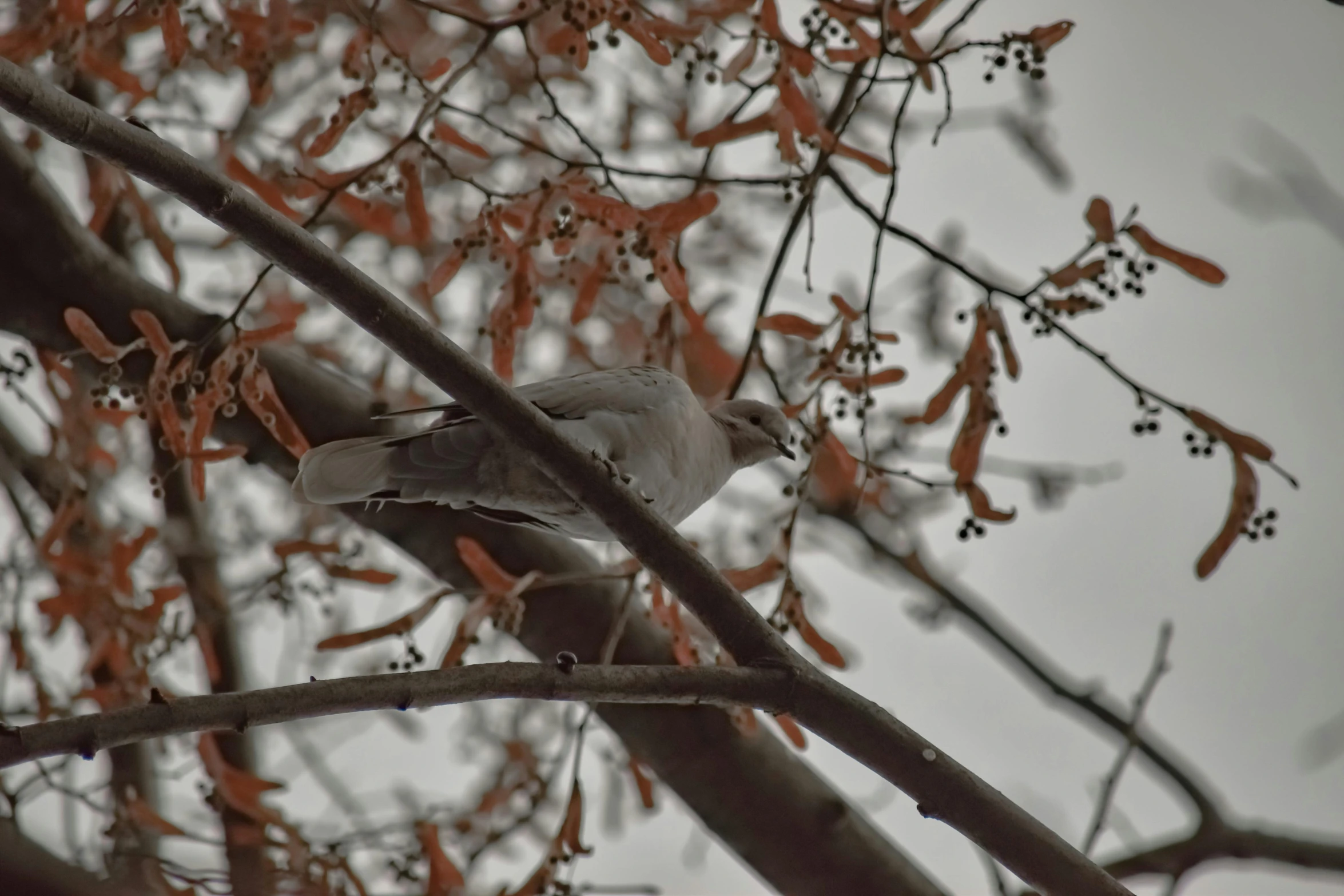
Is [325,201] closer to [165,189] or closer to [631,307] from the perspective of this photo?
[165,189]

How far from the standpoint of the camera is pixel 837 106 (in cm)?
298

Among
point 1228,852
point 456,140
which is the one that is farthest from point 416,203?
point 1228,852

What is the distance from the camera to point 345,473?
296 centimetres

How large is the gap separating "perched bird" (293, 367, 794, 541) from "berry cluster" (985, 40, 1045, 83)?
111 centimetres

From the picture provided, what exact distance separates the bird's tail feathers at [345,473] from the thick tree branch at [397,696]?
1021 millimetres

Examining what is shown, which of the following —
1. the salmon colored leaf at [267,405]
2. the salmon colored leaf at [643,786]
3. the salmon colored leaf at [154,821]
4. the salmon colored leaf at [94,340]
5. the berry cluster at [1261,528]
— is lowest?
the berry cluster at [1261,528]

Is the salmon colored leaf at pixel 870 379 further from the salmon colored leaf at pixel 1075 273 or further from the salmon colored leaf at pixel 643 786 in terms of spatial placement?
the salmon colored leaf at pixel 643 786

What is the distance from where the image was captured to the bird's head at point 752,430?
12.0ft

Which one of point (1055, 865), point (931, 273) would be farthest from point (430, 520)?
point (931, 273)

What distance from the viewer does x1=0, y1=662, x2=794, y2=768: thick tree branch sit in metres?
1.75

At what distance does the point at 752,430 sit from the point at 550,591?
31.4 inches

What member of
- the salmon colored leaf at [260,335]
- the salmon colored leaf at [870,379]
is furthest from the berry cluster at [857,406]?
the salmon colored leaf at [260,335]

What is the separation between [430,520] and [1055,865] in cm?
184

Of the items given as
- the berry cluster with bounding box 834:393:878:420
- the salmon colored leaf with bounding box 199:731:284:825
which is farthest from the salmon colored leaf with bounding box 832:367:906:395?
the salmon colored leaf with bounding box 199:731:284:825
